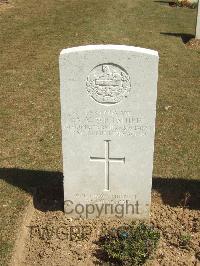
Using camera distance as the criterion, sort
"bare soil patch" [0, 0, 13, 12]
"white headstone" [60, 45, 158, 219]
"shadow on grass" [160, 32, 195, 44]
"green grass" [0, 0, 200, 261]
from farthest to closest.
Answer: "bare soil patch" [0, 0, 13, 12] < "shadow on grass" [160, 32, 195, 44] < "green grass" [0, 0, 200, 261] < "white headstone" [60, 45, 158, 219]

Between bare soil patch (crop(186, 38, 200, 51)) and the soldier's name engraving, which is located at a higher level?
the soldier's name engraving

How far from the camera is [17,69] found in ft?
38.1

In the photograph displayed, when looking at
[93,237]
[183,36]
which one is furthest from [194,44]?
[93,237]

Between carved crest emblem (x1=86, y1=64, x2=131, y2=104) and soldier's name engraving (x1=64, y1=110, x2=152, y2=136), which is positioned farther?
soldier's name engraving (x1=64, y1=110, x2=152, y2=136)

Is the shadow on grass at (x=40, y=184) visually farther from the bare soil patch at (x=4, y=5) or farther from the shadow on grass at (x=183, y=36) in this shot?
the bare soil patch at (x=4, y=5)

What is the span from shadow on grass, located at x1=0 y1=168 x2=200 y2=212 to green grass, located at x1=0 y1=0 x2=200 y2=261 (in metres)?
0.17

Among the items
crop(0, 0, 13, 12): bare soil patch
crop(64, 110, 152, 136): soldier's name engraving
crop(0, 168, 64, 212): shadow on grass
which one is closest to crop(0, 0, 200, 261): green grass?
crop(0, 168, 64, 212): shadow on grass

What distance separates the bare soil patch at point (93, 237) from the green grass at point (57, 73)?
14.7 inches

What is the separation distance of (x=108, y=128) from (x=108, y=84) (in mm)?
536

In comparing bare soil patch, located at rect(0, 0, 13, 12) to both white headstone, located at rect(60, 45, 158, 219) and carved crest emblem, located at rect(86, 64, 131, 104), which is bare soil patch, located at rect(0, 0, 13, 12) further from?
carved crest emblem, located at rect(86, 64, 131, 104)

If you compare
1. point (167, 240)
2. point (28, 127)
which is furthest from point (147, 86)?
point (28, 127)

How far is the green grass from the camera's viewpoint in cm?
743

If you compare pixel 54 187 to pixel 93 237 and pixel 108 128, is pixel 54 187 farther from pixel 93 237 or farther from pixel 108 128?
pixel 108 128

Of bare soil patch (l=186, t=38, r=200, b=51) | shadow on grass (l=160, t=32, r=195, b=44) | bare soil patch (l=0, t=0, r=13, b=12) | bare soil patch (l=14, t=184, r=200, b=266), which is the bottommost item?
shadow on grass (l=160, t=32, r=195, b=44)
